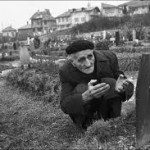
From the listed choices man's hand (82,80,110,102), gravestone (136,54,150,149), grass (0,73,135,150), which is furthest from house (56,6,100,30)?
gravestone (136,54,150,149)

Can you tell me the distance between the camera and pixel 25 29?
90.5 m

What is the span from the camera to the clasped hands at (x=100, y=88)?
4227 mm

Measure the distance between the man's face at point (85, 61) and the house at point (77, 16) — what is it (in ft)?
230

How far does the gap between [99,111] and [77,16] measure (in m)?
75.9

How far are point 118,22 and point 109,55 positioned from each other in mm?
48178

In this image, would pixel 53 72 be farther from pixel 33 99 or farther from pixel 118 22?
pixel 118 22

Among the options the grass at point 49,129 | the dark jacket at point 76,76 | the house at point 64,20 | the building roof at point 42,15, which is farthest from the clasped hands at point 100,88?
the building roof at point 42,15

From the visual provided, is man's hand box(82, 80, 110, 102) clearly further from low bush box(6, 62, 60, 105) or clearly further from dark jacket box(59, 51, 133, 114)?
low bush box(6, 62, 60, 105)

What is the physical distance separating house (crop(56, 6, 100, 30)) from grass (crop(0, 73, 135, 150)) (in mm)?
66881

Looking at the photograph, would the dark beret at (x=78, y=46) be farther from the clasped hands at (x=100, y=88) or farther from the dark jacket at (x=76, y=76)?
the clasped hands at (x=100, y=88)

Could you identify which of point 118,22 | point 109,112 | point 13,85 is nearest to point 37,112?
point 109,112

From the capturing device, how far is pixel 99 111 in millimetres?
5059

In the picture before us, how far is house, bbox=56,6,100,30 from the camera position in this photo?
255 ft

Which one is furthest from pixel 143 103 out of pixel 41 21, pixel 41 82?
pixel 41 21
